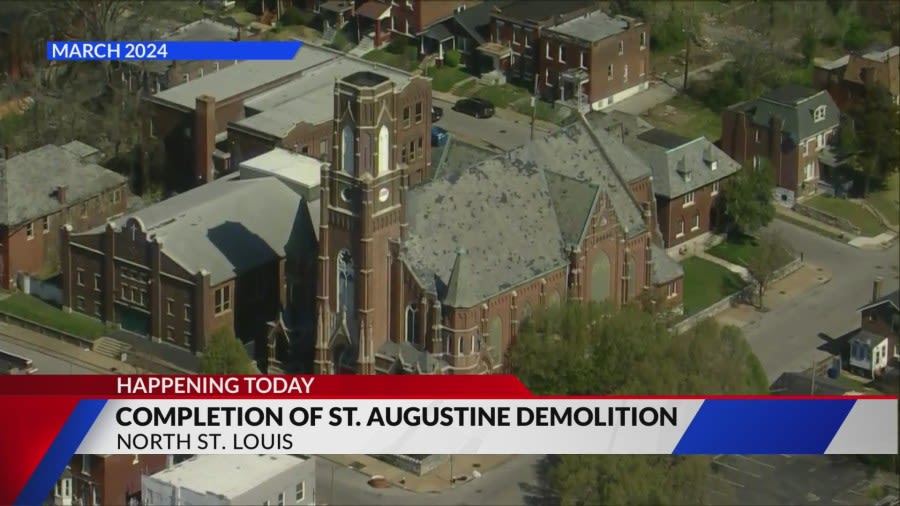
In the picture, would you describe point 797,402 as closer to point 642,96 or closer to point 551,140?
point 551,140

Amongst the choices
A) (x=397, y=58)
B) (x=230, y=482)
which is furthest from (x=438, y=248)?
(x=397, y=58)

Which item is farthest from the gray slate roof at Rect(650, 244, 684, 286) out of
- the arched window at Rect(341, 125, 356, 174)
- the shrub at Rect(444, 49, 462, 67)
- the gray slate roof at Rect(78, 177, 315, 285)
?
the shrub at Rect(444, 49, 462, 67)

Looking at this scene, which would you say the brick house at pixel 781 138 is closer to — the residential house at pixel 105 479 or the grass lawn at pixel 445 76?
the grass lawn at pixel 445 76

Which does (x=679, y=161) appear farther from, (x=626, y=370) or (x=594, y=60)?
(x=626, y=370)

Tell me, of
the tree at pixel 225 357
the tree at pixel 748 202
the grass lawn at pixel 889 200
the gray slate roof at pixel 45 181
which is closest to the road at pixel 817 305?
the tree at pixel 748 202

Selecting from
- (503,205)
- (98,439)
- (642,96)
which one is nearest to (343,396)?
(98,439)

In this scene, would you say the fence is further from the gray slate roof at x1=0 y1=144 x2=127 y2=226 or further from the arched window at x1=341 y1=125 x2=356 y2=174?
the arched window at x1=341 y1=125 x2=356 y2=174
